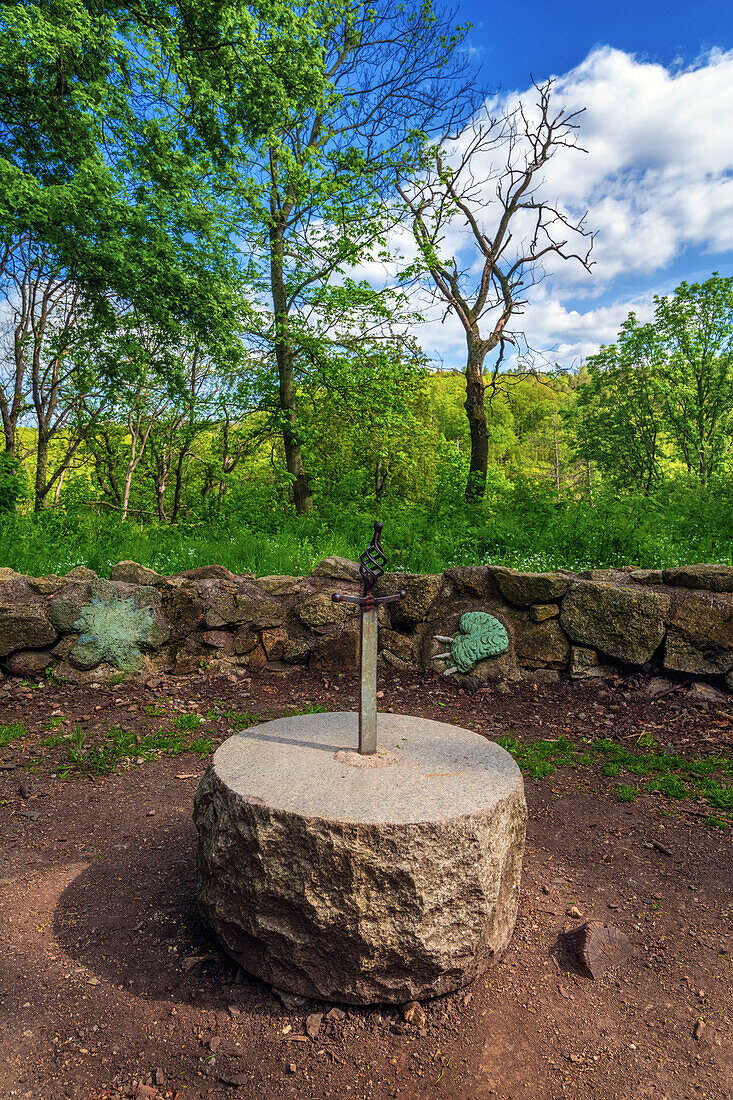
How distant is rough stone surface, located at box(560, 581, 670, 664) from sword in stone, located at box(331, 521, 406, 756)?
3316 millimetres

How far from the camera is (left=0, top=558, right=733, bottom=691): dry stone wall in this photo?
201 inches

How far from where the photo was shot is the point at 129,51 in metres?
6.51

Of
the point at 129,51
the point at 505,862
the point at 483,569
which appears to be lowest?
the point at 505,862

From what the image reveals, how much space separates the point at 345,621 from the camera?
566 centimetres

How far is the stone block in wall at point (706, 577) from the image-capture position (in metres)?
5.07

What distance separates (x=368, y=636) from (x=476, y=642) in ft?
10.6

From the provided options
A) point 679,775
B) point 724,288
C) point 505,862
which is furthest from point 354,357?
point 724,288

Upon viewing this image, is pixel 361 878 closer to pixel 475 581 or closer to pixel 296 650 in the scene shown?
pixel 296 650

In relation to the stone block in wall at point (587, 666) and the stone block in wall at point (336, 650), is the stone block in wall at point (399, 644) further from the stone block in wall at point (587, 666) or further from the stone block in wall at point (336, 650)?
the stone block in wall at point (587, 666)

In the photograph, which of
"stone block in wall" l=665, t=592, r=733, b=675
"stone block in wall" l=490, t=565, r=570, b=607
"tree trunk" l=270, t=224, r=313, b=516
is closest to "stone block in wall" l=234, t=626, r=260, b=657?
"stone block in wall" l=490, t=565, r=570, b=607

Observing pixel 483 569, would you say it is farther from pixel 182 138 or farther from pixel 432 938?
pixel 182 138

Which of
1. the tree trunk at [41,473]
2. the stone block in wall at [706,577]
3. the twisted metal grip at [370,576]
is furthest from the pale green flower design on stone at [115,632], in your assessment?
the tree trunk at [41,473]

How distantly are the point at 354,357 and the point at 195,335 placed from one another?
13.8 feet

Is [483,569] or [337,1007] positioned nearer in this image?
[337,1007]
